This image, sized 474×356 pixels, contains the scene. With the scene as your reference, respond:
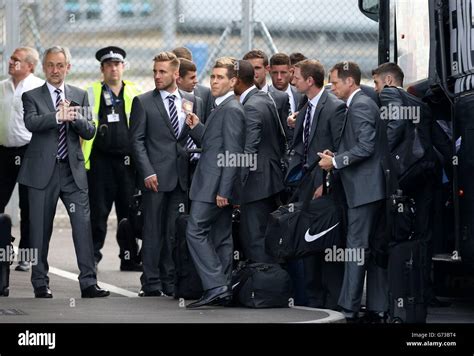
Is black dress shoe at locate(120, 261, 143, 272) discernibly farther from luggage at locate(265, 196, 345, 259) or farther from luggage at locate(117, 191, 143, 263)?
luggage at locate(265, 196, 345, 259)

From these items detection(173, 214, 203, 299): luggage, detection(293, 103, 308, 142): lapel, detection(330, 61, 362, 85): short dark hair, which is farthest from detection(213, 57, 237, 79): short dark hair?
detection(173, 214, 203, 299): luggage

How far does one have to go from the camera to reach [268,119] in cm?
1259

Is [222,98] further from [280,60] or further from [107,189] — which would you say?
[107,189]

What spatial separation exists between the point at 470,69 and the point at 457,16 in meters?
0.45

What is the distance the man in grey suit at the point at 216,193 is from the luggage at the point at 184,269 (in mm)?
235

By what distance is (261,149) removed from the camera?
41.4 ft

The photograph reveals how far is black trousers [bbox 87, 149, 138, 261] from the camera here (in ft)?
48.1

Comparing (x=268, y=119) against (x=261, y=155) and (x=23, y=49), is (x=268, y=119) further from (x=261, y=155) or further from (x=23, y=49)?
(x=23, y=49)

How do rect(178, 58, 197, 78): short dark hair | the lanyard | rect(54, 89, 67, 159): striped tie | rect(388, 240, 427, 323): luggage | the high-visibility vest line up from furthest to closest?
the lanyard, the high-visibility vest, rect(178, 58, 197, 78): short dark hair, rect(54, 89, 67, 159): striped tie, rect(388, 240, 427, 323): luggage

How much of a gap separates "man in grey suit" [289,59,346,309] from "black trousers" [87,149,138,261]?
2.58 m

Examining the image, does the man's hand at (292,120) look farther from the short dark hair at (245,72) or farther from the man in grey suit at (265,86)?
the short dark hair at (245,72)

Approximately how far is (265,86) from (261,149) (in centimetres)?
136

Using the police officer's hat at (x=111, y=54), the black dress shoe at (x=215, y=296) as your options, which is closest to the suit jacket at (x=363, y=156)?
the black dress shoe at (x=215, y=296)
